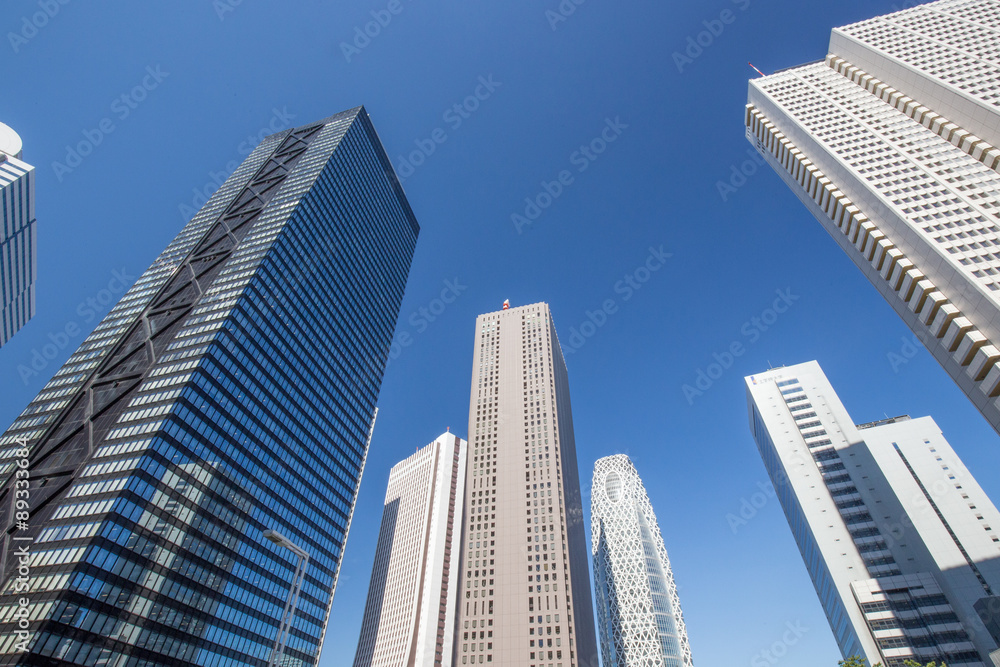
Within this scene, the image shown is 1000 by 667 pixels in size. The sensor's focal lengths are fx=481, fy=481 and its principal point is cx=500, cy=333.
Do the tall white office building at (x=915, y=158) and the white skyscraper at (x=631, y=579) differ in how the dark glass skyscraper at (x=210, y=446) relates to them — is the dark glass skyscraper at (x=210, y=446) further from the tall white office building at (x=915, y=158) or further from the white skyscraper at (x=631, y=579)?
the white skyscraper at (x=631, y=579)

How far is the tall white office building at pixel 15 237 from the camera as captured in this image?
99887 mm

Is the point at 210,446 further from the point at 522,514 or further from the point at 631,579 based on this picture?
the point at 631,579

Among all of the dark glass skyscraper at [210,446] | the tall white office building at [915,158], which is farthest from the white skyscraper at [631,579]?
the tall white office building at [915,158]

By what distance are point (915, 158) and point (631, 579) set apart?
439ft

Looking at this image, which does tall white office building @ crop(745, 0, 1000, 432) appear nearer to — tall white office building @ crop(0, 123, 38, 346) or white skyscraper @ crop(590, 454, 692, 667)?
white skyscraper @ crop(590, 454, 692, 667)

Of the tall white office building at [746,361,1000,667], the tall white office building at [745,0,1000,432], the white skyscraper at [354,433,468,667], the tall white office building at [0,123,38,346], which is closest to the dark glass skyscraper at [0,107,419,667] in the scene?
the tall white office building at [0,123,38,346]

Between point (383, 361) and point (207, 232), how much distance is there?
4815 cm

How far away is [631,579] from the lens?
14825 cm

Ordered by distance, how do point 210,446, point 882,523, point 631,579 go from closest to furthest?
point 210,446 → point 882,523 → point 631,579

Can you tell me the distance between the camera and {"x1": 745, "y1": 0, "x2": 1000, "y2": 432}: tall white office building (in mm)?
42406

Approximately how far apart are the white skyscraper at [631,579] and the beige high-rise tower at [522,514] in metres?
45.6

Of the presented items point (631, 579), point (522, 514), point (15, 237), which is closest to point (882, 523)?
point (522, 514)

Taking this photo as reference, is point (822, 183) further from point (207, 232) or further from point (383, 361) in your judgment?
point (207, 232)

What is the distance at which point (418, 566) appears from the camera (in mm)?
123062
